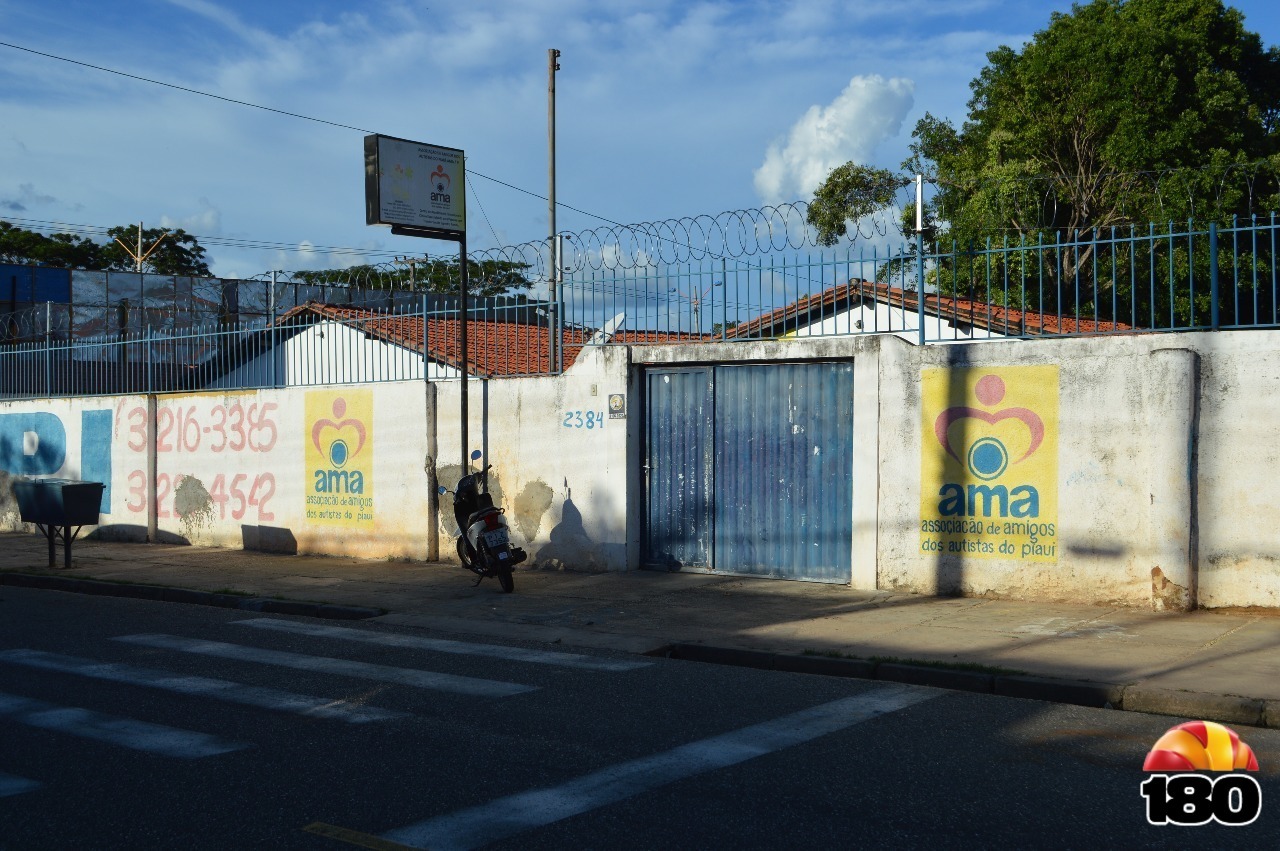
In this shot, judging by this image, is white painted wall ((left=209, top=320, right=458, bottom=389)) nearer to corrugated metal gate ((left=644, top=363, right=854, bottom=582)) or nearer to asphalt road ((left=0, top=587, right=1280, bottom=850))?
corrugated metal gate ((left=644, top=363, right=854, bottom=582))

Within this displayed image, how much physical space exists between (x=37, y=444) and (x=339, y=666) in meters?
14.8

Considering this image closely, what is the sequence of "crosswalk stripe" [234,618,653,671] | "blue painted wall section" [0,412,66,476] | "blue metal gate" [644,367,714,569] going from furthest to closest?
"blue painted wall section" [0,412,66,476] → "blue metal gate" [644,367,714,569] → "crosswalk stripe" [234,618,653,671]

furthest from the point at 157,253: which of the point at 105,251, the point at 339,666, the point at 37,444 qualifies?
the point at 339,666

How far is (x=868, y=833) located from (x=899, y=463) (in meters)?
6.92

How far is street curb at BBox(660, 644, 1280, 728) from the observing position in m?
6.88

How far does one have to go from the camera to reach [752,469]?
1259 centimetres

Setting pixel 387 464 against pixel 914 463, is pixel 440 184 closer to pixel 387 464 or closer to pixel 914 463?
pixel 387 464

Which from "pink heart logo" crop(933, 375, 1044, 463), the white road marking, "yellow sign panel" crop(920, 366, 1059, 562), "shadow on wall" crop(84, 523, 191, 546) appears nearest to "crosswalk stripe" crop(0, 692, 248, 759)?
the white road marking

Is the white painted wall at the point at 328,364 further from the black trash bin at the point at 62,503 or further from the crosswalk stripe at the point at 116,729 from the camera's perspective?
the crosswalk stripe at the point at 116,729

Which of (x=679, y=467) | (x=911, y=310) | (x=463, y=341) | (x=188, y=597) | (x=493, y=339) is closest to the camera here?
(x=911, y=310)

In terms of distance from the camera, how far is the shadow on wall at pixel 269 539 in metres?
16.6

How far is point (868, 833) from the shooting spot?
193 inches

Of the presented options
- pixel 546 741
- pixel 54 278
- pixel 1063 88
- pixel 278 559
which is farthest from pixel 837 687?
pixel 54 278

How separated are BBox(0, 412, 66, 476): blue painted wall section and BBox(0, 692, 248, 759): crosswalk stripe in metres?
14.2
